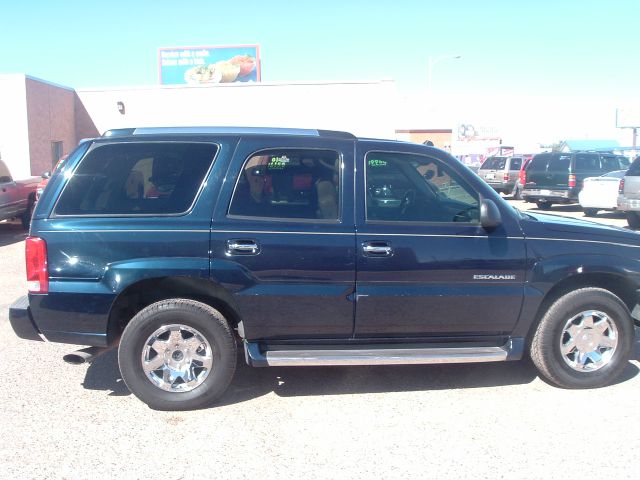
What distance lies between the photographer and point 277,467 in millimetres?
3740

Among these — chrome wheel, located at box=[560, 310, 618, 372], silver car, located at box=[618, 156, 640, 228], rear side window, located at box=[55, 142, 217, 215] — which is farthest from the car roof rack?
silver car, located at box=[618, 156, 640, 228]

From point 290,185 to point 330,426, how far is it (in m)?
1.73

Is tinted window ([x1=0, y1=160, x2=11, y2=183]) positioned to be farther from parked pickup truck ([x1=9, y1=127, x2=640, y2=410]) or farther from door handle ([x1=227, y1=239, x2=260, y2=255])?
door handle ([x1=227, y1=239, x2=260, y2=255])

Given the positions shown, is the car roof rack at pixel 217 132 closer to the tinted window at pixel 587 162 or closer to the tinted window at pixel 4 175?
the tinted window at pixel 4 175

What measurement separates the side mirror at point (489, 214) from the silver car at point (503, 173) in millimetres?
21250

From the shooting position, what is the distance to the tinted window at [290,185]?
4574mm

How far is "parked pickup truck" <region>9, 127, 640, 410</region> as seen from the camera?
4398mm

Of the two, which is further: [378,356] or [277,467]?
[378,356]

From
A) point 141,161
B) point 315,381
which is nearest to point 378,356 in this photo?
point 315,381

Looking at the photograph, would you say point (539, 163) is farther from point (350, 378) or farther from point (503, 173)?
point (350, 378)

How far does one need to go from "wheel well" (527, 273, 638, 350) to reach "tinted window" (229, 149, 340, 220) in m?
1.78

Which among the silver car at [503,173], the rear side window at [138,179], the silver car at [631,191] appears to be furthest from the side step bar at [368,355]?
the silver car at [503,173]

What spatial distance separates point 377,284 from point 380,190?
729mm

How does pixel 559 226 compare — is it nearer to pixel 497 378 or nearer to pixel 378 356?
pixel 497 378
